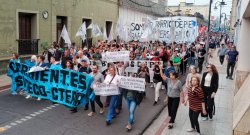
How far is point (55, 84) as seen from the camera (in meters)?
8.71

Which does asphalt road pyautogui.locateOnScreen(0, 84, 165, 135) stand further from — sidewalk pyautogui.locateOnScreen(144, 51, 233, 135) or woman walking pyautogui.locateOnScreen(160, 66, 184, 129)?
woman walking pyautogui.locateOnScreen(160, 66, 184, 129)

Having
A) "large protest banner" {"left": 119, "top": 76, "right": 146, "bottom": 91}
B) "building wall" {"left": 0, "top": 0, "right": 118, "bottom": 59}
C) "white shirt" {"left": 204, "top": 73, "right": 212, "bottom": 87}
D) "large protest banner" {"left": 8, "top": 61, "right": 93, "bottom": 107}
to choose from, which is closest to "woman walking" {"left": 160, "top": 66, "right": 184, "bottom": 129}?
"large protest banner" {"left": 119, "top": 76, "right": 146, "bottom": 91}

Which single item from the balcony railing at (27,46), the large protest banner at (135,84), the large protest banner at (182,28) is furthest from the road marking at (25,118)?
the large protest banner at (182,28)

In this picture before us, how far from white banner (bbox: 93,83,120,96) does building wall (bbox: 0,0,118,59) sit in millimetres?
8535

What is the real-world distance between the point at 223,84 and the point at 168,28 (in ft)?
19.4

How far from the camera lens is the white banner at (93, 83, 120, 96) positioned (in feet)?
23.2

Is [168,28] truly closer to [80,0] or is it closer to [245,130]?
[80,0]

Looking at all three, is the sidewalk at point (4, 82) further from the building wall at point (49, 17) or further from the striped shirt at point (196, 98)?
the striped shirt at point (196, 98)

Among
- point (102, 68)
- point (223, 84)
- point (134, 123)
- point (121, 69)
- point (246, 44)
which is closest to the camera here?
point (134, 123)

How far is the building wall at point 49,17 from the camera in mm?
13898

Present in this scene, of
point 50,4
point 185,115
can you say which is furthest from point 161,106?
point 50,4

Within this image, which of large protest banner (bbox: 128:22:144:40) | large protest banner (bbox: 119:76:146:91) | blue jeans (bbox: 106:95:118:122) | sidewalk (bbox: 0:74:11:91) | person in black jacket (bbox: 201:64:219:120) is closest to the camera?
large protest banner (bbox: 119:76:146:91)

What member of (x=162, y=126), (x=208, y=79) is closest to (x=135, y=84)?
(x=162, y=126)

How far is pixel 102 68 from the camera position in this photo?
11406 millimetres
